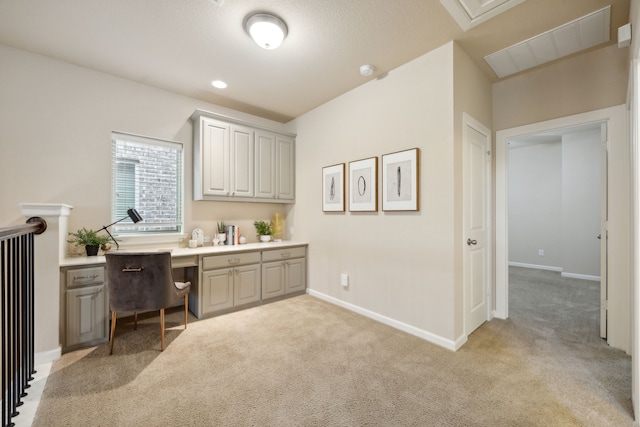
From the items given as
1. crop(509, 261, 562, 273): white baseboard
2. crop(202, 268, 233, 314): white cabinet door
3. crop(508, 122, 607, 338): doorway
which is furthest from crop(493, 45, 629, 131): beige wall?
crop(509, 261, 562, 273): white baseboard

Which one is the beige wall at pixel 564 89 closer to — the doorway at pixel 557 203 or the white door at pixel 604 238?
the white door at pixel 604 238

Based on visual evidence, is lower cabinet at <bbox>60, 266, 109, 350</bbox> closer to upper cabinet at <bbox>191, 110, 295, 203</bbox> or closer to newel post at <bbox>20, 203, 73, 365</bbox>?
newel post at <bbox>20, 203, 73, 365</bbox>

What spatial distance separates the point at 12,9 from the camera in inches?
81.3

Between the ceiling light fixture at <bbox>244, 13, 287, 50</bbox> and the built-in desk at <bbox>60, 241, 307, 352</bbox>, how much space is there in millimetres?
2217

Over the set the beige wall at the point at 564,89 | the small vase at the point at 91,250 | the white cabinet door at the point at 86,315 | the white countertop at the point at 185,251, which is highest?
the beige wall at the point at 564,89

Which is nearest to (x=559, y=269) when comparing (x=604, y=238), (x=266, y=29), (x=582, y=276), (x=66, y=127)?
(x=582, y=276)

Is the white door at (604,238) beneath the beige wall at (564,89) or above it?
beneath

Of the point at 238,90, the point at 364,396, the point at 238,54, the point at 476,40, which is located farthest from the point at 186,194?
the point at 476,40

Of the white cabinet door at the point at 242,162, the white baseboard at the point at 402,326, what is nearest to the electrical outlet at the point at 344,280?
the white baseboard at the point at 402,326

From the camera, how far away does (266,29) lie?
7.11 feet

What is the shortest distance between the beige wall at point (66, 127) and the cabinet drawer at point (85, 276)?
730 millimetres

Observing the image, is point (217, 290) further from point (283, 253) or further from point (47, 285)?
point (47, 285)

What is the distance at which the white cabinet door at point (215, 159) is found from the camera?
3400mm

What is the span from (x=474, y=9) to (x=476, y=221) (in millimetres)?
1884
